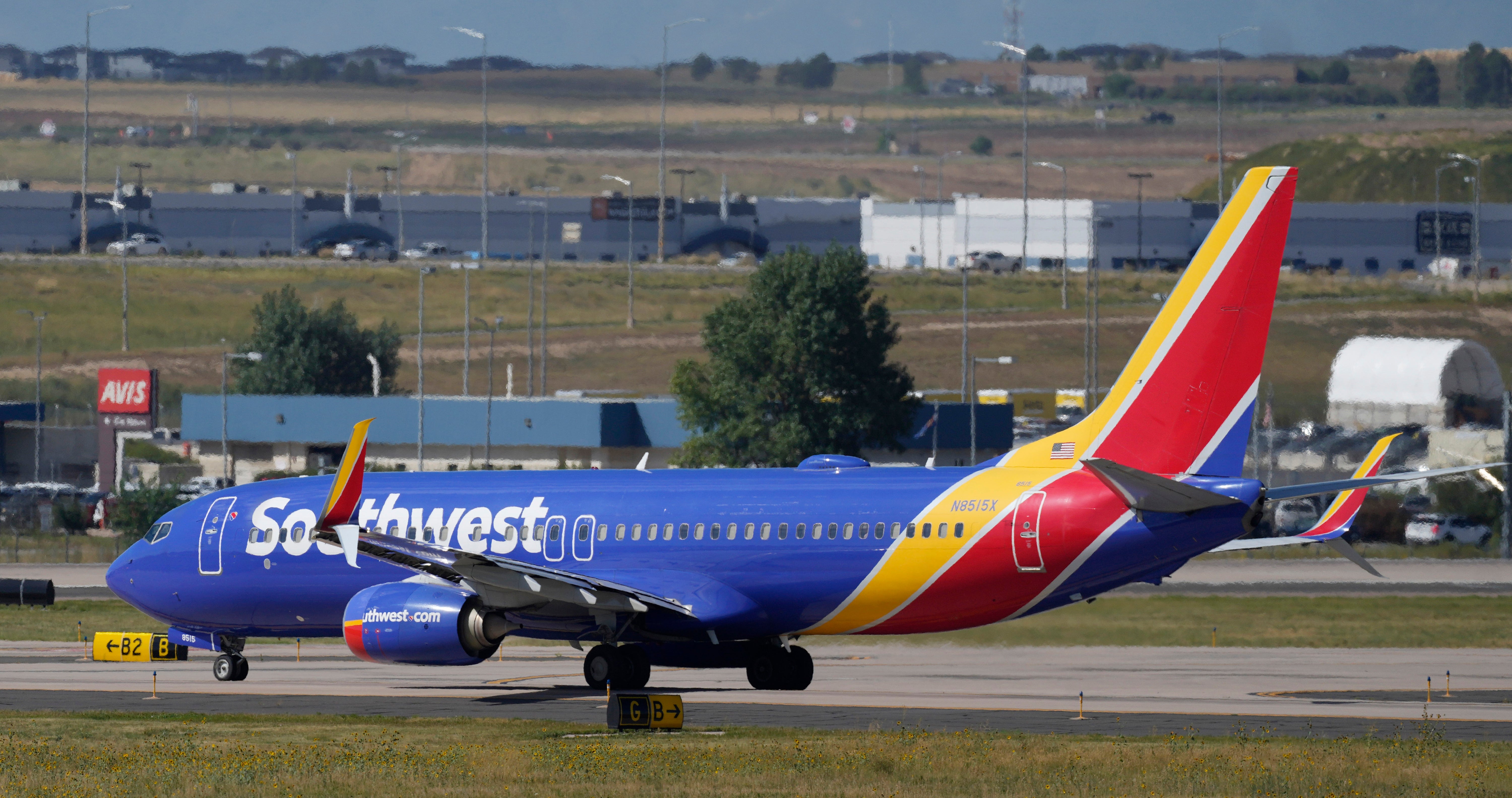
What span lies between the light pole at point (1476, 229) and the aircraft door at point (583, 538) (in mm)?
93462

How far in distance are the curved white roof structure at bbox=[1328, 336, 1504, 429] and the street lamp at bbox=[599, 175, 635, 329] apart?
51079mm

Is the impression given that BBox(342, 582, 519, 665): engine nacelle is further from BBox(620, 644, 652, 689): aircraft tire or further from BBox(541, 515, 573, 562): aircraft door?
BBox(620, 644, 652, 689): aircraft tire

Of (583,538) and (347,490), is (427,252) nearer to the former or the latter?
(583,538)

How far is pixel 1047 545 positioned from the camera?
3158 centimetres

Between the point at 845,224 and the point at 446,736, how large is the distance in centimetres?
16992

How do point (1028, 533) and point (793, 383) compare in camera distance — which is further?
point (793, 383)

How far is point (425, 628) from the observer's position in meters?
32.7

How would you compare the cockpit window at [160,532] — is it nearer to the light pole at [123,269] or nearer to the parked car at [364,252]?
the light pole at [123,269]

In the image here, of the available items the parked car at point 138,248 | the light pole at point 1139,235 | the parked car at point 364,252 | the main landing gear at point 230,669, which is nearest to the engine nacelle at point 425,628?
the main landing gear at point 230,669

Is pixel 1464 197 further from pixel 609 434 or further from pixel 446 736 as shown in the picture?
pixel 446 736

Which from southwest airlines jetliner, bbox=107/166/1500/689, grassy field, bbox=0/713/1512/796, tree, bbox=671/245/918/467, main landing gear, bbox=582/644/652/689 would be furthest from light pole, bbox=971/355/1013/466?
grassy field, bbox=0/713/1512/796

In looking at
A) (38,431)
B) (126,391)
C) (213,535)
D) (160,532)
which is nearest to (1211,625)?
(213,535)

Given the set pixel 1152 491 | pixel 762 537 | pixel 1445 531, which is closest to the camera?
pixel 1152 491

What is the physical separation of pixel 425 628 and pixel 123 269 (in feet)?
411
